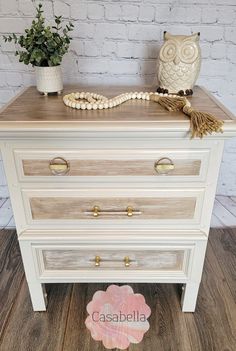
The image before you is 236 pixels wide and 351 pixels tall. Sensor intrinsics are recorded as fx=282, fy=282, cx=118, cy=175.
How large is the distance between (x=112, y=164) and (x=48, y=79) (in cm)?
41

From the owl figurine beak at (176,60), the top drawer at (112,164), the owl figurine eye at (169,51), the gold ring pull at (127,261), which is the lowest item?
the gold ring pull at (127,261)

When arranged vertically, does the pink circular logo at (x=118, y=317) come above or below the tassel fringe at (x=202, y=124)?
below

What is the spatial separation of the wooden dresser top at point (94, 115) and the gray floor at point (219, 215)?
0.82 metres

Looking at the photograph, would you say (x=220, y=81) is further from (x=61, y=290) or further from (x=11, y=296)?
(x=11, y=296)

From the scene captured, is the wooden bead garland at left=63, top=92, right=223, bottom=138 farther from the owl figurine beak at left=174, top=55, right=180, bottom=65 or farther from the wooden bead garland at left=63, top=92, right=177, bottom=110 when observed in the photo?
the owl figurine beak at left=174, top=55, right=180, bottom=65

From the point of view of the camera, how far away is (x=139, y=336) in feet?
3.50

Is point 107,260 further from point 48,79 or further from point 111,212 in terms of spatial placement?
point 48,79

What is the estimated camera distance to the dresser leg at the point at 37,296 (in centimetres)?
109

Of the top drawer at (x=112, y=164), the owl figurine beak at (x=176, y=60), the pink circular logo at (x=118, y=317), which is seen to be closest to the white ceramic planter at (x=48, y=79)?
the top drawer at (x=112, y=164)

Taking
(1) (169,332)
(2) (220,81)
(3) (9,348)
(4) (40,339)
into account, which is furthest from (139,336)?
(2) (220,81)

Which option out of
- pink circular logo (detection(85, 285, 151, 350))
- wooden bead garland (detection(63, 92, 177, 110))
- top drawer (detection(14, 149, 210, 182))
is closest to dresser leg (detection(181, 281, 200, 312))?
pink circular logo (detection(85, 285, 151, 350))

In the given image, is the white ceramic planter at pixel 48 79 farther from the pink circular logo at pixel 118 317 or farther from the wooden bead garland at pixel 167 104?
the pink circular logo at pixel 118 317

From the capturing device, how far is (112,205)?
927 mm

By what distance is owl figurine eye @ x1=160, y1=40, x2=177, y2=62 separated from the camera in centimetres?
96
